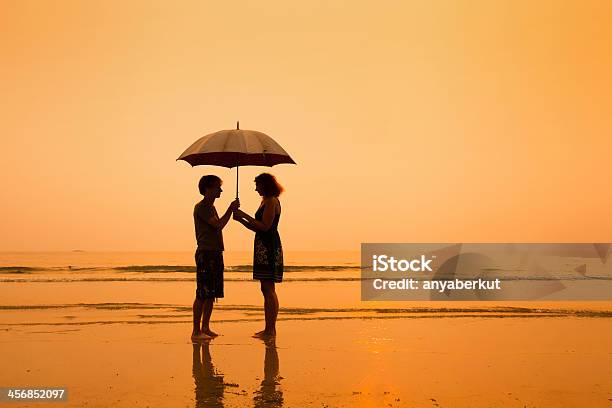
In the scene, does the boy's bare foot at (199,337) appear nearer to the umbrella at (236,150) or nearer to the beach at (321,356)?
the beach at (321,356)

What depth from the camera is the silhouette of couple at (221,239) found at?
28.6 feet

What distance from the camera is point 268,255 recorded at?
894cm

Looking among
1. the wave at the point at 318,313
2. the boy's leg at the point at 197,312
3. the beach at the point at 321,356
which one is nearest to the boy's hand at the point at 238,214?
the boy's leg at the point at 197,312

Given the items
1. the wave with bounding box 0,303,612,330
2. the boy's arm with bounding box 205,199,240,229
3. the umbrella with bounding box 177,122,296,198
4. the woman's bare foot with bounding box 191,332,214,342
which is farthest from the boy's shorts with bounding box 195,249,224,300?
the wave with bounding box 0,303,612,330

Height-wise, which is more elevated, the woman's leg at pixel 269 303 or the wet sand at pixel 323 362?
the woman's leg at pixel 269 303

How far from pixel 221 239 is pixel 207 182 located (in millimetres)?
797

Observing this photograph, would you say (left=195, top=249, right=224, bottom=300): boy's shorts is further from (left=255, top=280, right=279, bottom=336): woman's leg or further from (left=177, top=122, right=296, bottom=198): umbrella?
(left=177, top=122, right=296, bottom=198): umbrella

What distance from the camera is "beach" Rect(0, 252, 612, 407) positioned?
19.5 ft

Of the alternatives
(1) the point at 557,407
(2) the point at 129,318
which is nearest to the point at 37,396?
(1) the point at 557,407

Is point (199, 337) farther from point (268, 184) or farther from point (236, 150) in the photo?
point (236, 150)

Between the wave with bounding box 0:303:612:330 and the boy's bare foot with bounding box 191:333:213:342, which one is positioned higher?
the wave with bounding box 0:303:612:330

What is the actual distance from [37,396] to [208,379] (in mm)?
1536

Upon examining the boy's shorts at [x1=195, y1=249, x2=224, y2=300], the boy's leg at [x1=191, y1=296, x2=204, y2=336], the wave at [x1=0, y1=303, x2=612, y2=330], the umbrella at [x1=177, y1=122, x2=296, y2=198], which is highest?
the umbrella at [x1=177, y1=122, x2=296, y2=198]

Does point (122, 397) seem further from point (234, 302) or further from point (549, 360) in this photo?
point (234, 302)
